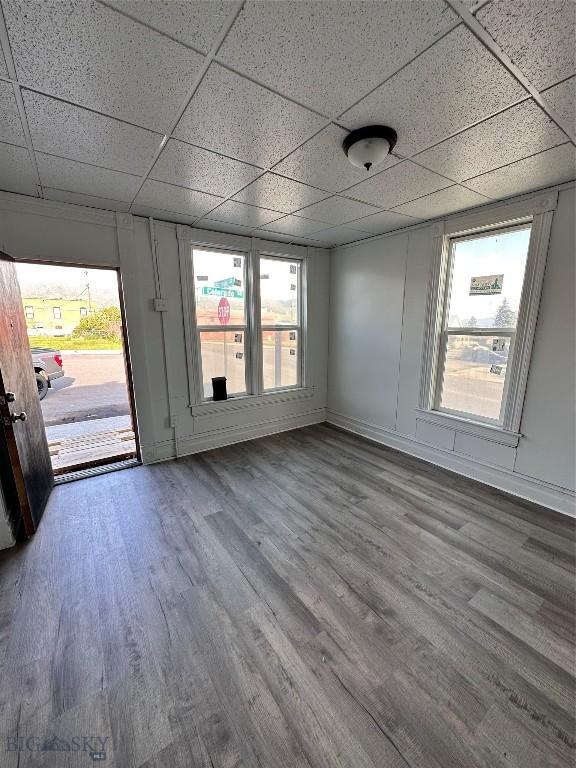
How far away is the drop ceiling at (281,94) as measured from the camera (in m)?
0.99

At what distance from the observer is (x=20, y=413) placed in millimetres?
2164

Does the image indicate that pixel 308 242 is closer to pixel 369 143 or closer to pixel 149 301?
pixel 149 301

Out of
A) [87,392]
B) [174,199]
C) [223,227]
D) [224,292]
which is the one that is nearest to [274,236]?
[223,227]

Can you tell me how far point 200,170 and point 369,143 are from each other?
1099 millimetres

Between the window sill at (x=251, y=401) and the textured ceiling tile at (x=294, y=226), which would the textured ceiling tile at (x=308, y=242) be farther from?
the window sill at (x=251, y=401)

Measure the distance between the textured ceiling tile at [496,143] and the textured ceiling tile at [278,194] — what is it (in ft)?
2.75

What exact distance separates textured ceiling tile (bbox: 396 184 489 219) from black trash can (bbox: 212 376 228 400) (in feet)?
8.43

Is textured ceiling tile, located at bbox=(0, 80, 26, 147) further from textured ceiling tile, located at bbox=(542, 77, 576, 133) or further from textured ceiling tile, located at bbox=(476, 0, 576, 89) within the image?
textured ceiling tile, located at bbox=(542, 77, 576, 133)

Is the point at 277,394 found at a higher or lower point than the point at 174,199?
lower

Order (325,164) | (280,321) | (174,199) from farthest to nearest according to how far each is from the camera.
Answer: (280,321) < (174,199) < (325,164)

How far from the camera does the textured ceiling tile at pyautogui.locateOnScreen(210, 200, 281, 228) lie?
264cm

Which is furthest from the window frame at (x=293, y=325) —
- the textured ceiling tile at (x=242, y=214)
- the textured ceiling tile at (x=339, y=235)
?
the textured ceiling tile at (x=242, y=214)

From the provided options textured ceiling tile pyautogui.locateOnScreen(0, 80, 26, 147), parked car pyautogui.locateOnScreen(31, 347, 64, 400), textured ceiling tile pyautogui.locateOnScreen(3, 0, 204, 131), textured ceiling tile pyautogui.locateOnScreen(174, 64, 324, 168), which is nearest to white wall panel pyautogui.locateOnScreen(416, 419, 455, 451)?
textured ceiling tile pyautogui.locateOnScreen(174, 64, 324, 168)

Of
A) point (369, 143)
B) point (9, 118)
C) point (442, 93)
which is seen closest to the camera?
point (442, 93)
